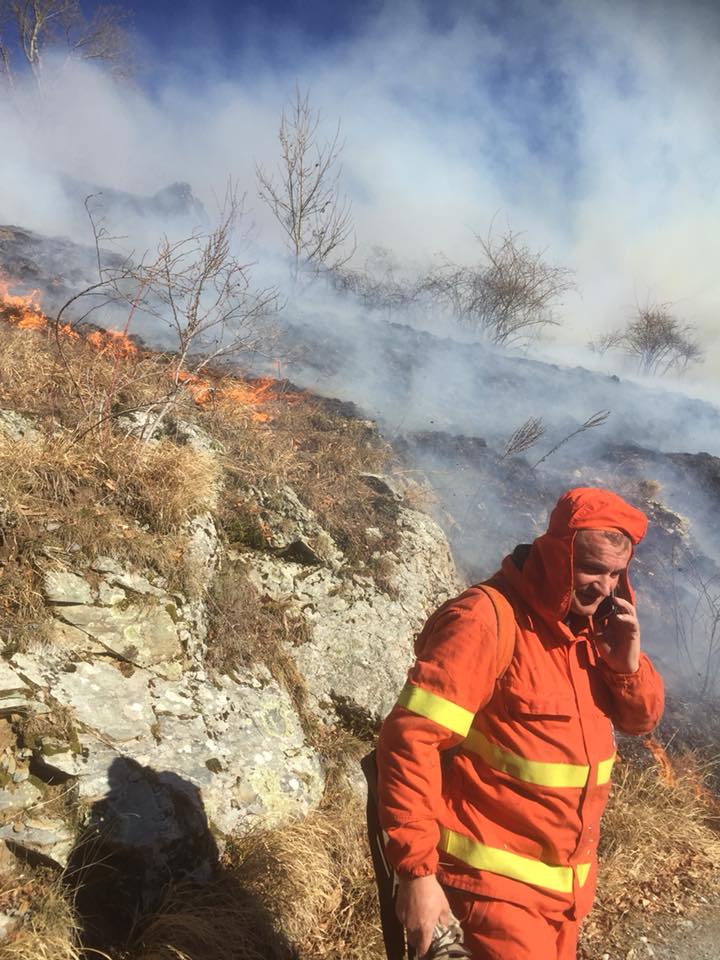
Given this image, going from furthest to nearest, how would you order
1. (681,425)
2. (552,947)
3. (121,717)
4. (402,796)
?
(681,425), (121,717), (552,947), (402,796)

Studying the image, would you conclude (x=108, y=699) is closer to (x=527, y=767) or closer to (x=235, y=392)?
(x=527, y=767)

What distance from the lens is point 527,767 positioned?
61.7 inches

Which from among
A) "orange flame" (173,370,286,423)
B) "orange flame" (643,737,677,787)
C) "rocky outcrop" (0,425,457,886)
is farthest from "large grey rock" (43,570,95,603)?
"orange flame" (643,737,677,787)

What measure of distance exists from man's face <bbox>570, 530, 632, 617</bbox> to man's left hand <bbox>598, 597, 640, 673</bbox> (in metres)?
0.10

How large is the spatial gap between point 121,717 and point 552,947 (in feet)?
6.82

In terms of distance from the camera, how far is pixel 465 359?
12.6 meters

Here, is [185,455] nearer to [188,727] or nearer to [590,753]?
[188,727]

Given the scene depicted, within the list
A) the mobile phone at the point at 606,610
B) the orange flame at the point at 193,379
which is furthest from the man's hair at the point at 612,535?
the orange flame at the point at 193,379

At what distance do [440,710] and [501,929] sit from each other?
592 mm

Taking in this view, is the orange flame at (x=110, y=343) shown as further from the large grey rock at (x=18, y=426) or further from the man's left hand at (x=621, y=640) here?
the man's left hand at (x=621, y=640)

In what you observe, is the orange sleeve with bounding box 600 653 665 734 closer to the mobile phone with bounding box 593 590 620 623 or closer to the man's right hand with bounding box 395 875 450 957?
the mobile phone with bounding box 593 590 620 623

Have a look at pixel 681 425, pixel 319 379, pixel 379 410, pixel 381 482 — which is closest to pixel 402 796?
pixel 381 482

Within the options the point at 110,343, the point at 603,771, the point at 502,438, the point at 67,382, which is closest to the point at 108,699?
the point at 603,771

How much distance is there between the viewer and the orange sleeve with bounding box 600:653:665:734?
5.69 ft
